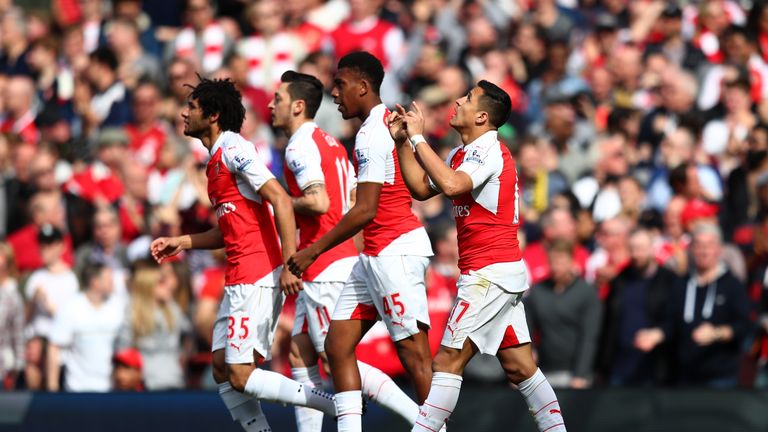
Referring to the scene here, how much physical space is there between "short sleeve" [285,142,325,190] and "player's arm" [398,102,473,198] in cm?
108

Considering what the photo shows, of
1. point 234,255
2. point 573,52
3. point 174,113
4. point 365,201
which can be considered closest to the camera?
point 365,201

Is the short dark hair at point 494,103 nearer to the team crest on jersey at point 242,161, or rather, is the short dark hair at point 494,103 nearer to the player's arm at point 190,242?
the team crest on jersey at point 242,161

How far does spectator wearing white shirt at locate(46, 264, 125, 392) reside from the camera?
13578 millimetres

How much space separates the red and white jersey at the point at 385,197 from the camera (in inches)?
→ 370

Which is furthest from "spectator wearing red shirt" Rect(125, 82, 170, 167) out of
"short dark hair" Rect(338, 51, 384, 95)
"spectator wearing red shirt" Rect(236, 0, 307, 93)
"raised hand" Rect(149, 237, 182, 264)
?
"short dark hair" Rect(338, 51, 384, 95)

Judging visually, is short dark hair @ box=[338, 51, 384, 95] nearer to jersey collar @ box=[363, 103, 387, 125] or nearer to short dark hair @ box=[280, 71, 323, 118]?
jersey collar @ box=[363, 103, 387, 125]

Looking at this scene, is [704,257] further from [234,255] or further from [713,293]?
[234,255]

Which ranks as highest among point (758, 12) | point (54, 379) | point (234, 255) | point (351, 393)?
point (758, 12)

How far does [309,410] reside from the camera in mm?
10398

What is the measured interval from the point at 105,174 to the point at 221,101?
21.3ft

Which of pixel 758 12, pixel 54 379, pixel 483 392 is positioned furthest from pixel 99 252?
pixel 758 12

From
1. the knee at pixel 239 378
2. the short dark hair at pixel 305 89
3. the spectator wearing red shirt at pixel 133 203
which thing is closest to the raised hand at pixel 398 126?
the short dark hair at pixel 305 89

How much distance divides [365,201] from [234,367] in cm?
144

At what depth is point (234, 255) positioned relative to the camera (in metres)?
9.97
